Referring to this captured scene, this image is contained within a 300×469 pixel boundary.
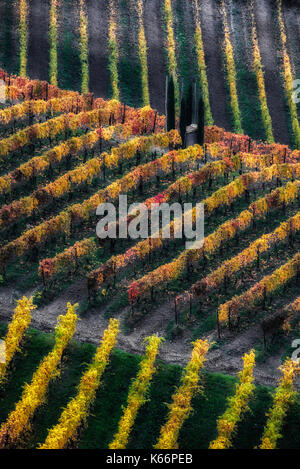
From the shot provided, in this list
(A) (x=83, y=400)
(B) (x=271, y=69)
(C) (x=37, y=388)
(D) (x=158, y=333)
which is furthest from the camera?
(B) (x=271, y=69)

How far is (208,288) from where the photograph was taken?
43.6m

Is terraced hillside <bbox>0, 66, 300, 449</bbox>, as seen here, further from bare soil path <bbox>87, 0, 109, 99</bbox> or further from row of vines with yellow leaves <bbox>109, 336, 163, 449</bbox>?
bare soil path <bbox>87, 0, 109, 99</bbox>

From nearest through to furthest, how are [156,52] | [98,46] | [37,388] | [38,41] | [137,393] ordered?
[37,388]
[137,393]
[38,41]
[156,52]
[98,46]

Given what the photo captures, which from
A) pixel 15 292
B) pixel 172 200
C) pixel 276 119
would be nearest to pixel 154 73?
pixel 276 119

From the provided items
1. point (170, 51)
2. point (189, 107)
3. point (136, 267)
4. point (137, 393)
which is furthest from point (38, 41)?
point (137, 393)

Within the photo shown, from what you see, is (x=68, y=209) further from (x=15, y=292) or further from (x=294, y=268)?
(x=294, y=268)

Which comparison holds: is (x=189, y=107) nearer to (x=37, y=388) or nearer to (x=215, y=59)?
(x=215, y=59)

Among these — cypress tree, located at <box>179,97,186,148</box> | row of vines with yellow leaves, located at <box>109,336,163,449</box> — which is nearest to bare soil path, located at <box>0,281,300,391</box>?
row of vines with yellow leaves, located at <box>109,336,163,449</box>

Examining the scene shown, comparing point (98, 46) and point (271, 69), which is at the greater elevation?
point (98, 46)

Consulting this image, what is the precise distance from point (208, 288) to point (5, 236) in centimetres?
1454

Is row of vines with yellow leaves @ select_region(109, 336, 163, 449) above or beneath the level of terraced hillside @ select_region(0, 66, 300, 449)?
beneath

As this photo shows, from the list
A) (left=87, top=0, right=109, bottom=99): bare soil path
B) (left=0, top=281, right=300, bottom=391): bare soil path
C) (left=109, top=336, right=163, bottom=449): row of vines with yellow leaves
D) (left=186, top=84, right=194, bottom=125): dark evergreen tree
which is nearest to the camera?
(left=109, top=336, right=163, bottom=449): row of vines with yellow leaves

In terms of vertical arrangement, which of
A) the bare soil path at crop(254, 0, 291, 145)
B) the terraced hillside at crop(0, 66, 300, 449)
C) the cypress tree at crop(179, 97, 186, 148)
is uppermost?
the bare soil path at crop(254, 0, 291, 145)
